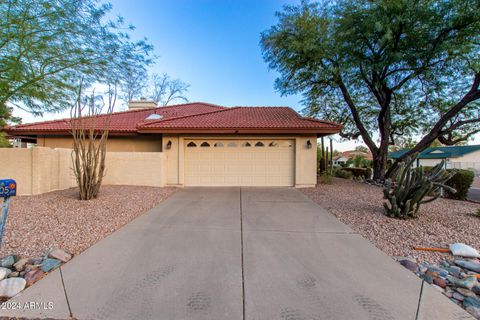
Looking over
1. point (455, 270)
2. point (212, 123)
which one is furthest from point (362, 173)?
point (455, 270)

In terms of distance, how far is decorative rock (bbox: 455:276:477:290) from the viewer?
2.77 metres

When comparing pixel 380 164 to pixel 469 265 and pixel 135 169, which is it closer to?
pixel 469 265

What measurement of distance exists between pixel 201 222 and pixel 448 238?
5350mm

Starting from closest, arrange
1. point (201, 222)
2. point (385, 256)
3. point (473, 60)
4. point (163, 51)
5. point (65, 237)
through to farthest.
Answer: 1. point (385, 256)
2. point (65, 237)
3. point (201, 222)
4. point (473, 60)
5. point (163, 51)

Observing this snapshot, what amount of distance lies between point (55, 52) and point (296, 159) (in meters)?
11.0

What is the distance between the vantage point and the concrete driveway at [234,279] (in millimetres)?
2342

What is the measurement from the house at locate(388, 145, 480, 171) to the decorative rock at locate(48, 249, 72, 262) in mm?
25378

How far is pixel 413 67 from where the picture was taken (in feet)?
32.0

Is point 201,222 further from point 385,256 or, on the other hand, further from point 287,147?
point 287,147

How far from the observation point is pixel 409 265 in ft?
10.7

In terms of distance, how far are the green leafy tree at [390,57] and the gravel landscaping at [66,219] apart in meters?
10.2

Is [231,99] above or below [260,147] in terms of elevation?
above

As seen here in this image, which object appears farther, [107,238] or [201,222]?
[201,222]

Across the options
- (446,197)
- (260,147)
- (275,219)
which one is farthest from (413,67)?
(275,219)
